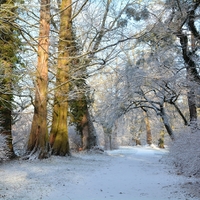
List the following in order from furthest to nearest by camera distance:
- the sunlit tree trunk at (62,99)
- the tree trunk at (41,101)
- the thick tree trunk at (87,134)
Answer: the thick tree trunk at (87,134), the sunlit tree trunk at (62,99), the tree trunk at (41,101)

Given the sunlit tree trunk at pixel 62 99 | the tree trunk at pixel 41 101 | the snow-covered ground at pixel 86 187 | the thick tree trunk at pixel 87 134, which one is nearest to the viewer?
the snow-covered ground at pixel 86 187

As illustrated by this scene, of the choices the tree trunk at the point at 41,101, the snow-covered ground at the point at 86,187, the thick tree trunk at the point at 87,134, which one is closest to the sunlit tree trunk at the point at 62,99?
the tree trunk at the point at 41,101

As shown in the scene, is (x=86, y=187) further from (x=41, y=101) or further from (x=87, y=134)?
(x=87, y=134)

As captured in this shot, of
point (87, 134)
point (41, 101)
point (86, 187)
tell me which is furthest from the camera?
point (87, 134)

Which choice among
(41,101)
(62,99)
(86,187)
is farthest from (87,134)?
(86,187)

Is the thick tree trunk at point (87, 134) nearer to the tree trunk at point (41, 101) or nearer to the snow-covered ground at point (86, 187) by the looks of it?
the tree trunk at point (41, 101)

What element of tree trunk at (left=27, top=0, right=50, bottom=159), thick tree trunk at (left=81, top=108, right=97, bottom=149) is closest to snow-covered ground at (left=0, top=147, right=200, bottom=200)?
tree trunk at (left=27, top=0, right=50, bottom=159)

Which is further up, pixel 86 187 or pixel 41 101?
pixel 41 101

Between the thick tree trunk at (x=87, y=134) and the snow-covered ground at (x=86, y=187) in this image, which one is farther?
the thick tree trunk at (x=87, y=134)

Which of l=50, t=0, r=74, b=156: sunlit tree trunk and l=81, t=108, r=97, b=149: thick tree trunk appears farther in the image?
l=81, t=108, r=97, b=149: thick tree trunk

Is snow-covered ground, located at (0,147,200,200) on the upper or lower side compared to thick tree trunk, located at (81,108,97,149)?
lower

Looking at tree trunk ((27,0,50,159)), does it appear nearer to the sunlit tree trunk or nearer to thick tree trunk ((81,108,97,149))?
the sunlit tree trunk

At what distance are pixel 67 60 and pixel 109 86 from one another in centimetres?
913

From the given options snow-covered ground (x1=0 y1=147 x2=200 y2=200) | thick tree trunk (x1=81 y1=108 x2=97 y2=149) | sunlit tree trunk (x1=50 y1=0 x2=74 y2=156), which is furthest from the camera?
thick tree trunk (x1=81 y1=108 x2=97 y2=149)
